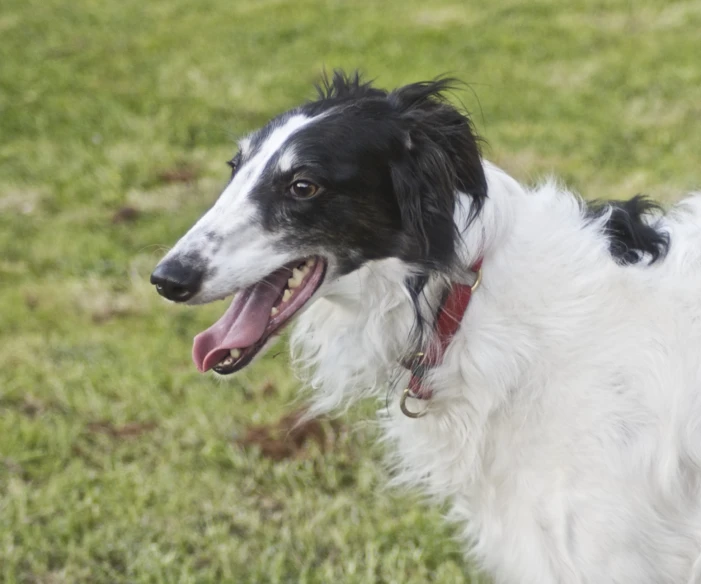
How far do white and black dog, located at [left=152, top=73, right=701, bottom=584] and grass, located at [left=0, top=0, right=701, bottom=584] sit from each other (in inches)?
33.2

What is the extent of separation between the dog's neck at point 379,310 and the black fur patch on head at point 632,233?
1.04 feet

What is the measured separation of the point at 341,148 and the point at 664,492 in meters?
1.32

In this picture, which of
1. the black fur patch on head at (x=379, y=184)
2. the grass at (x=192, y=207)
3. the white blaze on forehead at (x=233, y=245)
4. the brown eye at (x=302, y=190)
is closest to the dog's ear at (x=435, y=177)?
the black fur patch on head at (x=379, y=184)

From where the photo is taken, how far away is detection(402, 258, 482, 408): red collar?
2504mm

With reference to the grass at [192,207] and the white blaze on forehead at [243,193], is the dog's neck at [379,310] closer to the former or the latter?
the white blaze on forehead at [243,193]

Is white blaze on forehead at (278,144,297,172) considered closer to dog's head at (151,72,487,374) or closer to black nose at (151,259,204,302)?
dog's head at (151,72,487,374)

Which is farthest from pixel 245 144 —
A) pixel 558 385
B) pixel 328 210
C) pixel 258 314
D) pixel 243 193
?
pixel 558 385

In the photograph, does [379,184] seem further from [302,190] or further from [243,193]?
[243,193]

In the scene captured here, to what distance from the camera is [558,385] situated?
247cm

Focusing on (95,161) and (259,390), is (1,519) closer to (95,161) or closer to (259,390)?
(259,390)

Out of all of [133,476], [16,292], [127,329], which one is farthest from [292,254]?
[16,292]

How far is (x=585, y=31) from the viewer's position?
9.41 metres

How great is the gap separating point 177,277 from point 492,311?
2.95ft

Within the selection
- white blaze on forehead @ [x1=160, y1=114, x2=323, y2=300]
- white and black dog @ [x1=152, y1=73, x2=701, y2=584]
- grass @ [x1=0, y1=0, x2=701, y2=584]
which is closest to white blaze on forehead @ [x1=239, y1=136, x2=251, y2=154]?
white and black dog @ [x1=152, y1=73, x2=701, y2=584]
